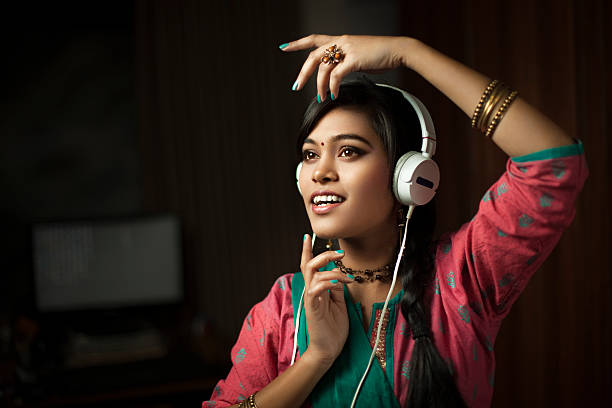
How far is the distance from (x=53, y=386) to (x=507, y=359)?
1.65 metres

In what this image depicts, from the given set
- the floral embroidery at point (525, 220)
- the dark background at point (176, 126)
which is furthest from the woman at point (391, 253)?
the dark background at point (176, 126)

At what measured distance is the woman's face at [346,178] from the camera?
0.97 m

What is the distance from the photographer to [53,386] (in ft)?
6.56

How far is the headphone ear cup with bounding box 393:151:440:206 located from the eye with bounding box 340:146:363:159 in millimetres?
82

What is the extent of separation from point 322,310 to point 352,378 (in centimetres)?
14

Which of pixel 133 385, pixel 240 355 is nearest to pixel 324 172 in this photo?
pixel 240 355

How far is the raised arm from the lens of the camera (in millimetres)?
827

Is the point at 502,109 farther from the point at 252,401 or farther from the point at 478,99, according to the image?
the point at 252,401

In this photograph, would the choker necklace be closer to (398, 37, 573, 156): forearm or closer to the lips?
the lips

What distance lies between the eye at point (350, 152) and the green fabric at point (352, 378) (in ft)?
0.98

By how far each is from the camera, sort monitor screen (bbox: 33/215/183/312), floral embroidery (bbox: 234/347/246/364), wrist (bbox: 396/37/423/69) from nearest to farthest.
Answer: wrist (bbox: 396/37/423/69)
floral embroidery (bbox: 234/347/246/364)
monitor screen (bbox: 33/215/183/312)

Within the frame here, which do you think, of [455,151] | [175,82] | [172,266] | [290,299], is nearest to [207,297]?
[172,266]

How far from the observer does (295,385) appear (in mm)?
933

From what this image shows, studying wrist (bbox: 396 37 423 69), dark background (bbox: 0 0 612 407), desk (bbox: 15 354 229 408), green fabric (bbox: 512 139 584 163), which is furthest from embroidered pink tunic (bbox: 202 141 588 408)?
dark background (bbox: 0 0 612 407)
